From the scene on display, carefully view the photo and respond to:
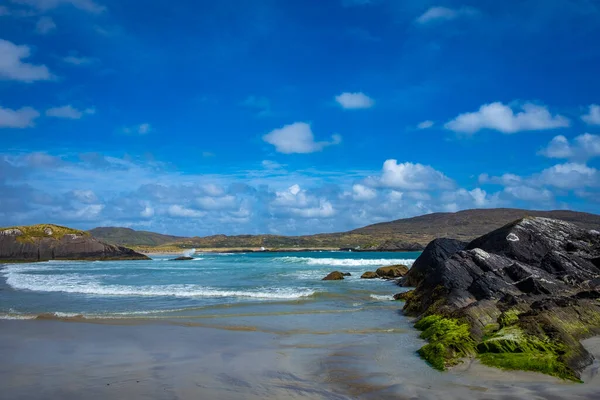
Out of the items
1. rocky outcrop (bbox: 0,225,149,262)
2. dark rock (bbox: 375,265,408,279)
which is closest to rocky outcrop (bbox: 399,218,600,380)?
dark rock (bbox: 375,265,408,279)

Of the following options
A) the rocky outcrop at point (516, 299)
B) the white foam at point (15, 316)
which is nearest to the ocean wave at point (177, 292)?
the rocky outcrop at point (516, 299)

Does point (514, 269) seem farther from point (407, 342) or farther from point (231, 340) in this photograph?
point (231, 340)

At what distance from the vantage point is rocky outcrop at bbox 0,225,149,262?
270 ft

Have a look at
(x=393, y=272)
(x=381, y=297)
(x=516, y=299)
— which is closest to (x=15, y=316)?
(x=381, y=297)

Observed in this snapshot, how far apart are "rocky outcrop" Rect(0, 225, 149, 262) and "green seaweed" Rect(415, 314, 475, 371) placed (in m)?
86.3

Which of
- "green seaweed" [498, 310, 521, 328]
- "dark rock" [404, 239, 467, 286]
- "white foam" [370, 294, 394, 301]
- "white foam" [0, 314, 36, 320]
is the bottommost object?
"white foam" [370, 294, 394, 301]

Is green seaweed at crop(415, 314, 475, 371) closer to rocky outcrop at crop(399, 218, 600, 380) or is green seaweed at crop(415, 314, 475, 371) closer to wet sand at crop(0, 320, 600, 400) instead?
rocky outcrop at crop(399, 218, 600, 380)

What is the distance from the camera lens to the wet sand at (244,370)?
7.98 m

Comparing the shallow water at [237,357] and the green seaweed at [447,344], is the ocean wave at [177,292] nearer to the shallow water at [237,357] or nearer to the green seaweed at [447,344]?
the shallow water at [237,357]

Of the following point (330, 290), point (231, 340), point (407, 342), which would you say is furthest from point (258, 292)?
point (407, 342)

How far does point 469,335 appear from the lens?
11.2 metres

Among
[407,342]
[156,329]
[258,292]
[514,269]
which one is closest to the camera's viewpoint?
[407,342]

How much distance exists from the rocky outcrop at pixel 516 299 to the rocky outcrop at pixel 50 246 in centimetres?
7682

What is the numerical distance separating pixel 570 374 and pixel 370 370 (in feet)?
12.3
